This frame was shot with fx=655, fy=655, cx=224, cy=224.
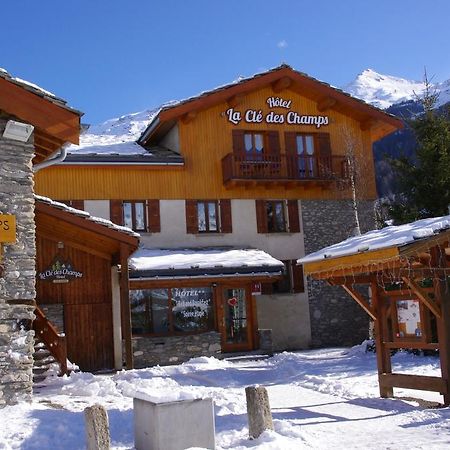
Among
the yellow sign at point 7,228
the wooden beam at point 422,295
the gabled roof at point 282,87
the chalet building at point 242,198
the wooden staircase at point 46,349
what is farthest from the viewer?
the gabled roof at point 282,87

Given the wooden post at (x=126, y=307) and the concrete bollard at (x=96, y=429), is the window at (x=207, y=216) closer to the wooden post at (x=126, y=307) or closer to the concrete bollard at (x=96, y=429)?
the wooden post at (x=126, y=307)

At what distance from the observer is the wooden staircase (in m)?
14.5

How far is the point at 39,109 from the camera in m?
11.0

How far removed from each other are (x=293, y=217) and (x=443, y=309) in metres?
15.1

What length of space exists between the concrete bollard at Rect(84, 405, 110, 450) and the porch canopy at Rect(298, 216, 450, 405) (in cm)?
464

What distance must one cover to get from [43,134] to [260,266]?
10.7 m

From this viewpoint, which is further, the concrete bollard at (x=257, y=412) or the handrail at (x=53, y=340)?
the handrail at (x=53, y=340)

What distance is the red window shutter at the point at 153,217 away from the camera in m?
23.2

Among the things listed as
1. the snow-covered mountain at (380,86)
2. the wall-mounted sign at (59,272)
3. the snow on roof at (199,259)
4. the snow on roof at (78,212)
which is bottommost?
the wall-mounted sign at (59,272)

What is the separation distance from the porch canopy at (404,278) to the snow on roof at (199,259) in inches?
370

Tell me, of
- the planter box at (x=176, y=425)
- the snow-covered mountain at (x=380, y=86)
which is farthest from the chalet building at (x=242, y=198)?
the snow-covered mountain at (x=380, y=86)

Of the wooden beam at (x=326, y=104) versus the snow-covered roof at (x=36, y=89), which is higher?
the wooden beam at (x=326, y=104)

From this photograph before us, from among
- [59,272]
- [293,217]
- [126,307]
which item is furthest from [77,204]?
[293,217]

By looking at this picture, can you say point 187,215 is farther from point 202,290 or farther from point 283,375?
point 283,375
